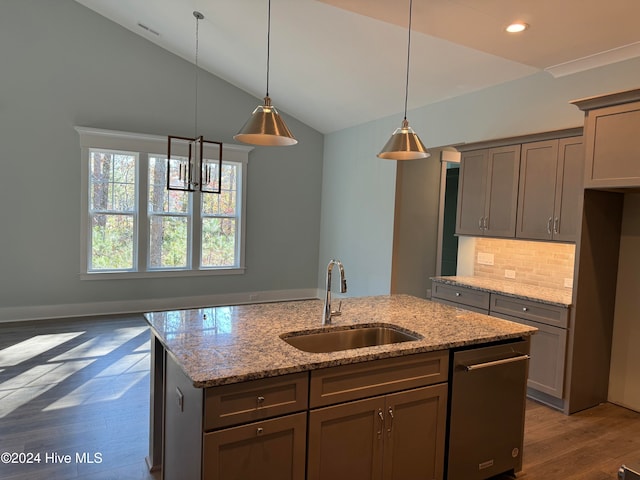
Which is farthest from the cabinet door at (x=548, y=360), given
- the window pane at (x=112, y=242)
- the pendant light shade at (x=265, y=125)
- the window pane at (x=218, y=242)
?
the window pane at (x=112, y=242)

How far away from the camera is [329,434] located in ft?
6.19

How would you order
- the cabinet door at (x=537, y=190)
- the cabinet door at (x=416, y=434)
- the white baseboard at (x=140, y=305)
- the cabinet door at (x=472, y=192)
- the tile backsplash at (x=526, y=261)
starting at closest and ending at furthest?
the cabinet door at (x=416, y=434) < the cabinet door at (x=537, y=190) < the tile backsplash at (x=526, y=261) < the cabinet door at (x=472, y=192) < the white baseboard at (x=140, y=305)

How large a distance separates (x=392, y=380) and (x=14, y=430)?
260cm

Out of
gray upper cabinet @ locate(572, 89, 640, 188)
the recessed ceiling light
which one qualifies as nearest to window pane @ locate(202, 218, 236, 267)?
the recessed ceiling light

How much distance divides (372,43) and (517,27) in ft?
5.78

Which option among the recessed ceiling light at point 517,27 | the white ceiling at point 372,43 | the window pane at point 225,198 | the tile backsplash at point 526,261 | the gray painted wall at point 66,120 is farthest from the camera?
the window pane at point 225,198

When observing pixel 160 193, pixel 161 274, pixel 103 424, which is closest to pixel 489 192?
pixel 103 424

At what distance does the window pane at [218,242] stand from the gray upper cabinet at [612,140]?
508cm

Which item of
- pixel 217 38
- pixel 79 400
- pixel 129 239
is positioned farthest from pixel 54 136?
pixel 79 400

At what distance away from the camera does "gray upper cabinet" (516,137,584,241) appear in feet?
11.6

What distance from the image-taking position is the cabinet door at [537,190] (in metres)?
3.73

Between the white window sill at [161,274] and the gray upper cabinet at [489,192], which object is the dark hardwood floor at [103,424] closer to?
the white window sill at [161,274]

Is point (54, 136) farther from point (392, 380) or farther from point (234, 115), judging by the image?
point (392, 380)

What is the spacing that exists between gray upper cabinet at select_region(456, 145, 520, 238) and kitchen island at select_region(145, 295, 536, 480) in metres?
1.83
